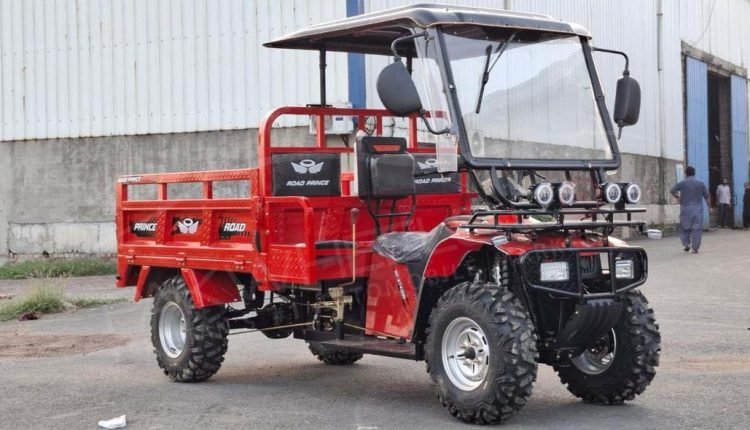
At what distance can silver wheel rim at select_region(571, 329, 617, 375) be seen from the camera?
7035mm

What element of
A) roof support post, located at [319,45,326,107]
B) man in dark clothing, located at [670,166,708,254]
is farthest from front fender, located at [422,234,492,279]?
man in dark clothing, located at [670,166,708,254]

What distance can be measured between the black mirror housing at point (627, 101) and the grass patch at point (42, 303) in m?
9.09

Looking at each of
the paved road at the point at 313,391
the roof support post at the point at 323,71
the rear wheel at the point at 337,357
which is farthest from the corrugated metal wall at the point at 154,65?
the rear wheel at the point at 337,357

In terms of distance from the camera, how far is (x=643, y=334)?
6.87 metres

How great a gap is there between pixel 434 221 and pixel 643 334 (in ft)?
8.27

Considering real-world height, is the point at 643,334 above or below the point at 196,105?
below

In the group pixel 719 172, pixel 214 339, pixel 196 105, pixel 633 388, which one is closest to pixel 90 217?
pixel 196 105

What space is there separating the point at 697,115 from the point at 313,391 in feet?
100

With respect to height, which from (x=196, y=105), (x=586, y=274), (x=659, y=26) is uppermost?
(x=659, y=26)

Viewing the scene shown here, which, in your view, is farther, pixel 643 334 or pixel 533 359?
pixel 643 334

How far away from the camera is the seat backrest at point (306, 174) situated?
8.18m

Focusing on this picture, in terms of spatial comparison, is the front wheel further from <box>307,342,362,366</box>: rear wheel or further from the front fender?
<box>307,342,362,366</box>: rear wheel

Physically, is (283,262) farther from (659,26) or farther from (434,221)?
(659,26)

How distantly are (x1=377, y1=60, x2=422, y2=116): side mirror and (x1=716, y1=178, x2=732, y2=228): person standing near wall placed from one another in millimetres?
31148
